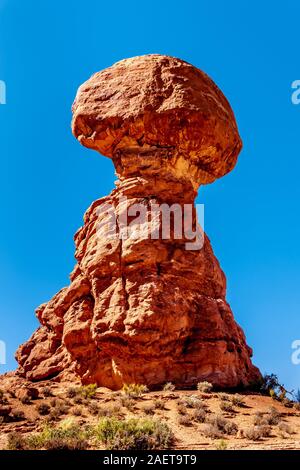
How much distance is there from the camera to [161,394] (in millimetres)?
16641

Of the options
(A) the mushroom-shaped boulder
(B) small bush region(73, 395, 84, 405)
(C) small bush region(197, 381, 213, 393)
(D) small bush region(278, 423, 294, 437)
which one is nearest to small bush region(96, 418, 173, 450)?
(D) small bush region(278, 423, 294, 437)

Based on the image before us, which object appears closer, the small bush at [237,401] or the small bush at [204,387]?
the small bush at [237,401]

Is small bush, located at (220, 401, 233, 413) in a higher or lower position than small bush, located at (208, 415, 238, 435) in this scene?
higher

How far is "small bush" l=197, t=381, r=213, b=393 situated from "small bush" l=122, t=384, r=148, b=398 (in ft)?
6.09

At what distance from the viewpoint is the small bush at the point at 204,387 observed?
675 inches

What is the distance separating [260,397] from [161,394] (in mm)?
3907

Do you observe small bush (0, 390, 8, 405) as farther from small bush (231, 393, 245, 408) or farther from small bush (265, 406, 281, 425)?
small bush (265, 406, 281, 425)

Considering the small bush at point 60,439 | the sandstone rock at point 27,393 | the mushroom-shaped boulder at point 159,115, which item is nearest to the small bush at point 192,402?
the small bush at point 60,439

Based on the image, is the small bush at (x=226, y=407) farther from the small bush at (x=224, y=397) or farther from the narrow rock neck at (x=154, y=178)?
the narrow rock neck at (x=154, y=178)

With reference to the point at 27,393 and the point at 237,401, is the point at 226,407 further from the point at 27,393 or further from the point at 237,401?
the point at 27,393

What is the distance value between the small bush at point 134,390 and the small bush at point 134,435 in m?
3.50

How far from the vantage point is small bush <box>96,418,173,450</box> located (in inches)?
465
